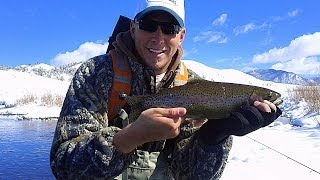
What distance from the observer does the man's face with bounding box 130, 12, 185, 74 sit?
291cm

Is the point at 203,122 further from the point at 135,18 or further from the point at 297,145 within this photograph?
the point at 297,145

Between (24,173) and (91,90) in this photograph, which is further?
(24,173)

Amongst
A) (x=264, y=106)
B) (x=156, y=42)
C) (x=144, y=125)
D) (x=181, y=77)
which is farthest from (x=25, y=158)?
(x=144, y=125)

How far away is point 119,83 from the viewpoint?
2.89m

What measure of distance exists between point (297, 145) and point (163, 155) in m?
7.31

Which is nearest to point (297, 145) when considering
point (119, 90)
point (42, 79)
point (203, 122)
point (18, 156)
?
point (203, 122)

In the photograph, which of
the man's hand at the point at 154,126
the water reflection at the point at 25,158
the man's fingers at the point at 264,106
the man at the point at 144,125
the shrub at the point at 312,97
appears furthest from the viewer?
the shrub at the point at 312,97

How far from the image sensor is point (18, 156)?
16.2 meters

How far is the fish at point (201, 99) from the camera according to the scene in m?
2.90

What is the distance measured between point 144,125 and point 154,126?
2.4 inches

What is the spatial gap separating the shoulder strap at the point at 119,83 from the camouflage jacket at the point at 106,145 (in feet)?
0.12

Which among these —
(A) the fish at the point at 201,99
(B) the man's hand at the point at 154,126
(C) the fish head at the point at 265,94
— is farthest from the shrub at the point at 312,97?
(B) the man's hand at the point at 154,126

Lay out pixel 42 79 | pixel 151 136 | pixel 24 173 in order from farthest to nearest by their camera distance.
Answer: pixel 42 79 → pixel 24 173 → pixel 151 136

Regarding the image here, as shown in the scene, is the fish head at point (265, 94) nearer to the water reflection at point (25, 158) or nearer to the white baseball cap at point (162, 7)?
the white baseball cap at point (162, 7)
